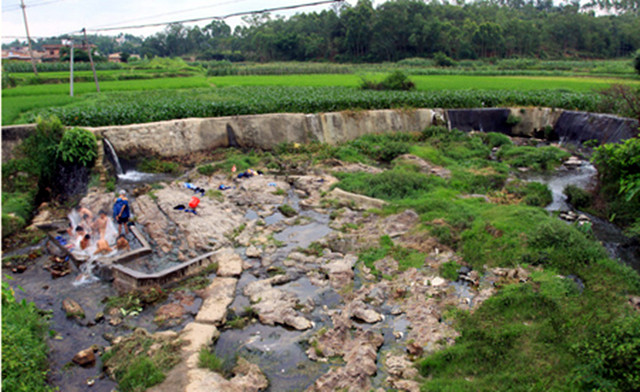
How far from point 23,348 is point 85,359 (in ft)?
2.91

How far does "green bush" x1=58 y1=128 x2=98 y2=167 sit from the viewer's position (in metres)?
13.9

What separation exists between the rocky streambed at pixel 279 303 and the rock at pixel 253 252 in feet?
0.08

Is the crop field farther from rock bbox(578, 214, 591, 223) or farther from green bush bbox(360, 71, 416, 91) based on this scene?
rock bbox(578, 214, 591, 223)

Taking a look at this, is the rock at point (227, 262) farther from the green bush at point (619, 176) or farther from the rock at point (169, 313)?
the green bush at point (619, 176)

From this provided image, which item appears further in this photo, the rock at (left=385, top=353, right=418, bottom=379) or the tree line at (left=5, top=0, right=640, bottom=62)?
the tree line at (left=5, top=0, right=640, bottom=62)

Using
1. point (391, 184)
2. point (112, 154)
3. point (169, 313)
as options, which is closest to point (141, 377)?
point (169, 313)

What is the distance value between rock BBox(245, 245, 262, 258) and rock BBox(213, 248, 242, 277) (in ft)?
1.05

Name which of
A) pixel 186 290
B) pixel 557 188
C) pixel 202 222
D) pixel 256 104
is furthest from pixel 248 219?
pixel 557 188

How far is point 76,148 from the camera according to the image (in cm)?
1399

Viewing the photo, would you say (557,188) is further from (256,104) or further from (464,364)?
(256,104)

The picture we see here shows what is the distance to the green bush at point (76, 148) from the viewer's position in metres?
13.9

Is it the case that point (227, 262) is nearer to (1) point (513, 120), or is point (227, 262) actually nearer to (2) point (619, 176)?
(2) point (619, 176)

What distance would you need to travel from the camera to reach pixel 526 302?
24.0 feet

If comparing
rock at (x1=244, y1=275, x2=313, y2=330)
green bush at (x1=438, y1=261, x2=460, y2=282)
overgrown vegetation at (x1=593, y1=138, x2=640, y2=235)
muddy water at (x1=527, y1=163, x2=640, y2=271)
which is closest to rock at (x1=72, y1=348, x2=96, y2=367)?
rock at (x1=244, y1=275, x2=313, y2=330)
